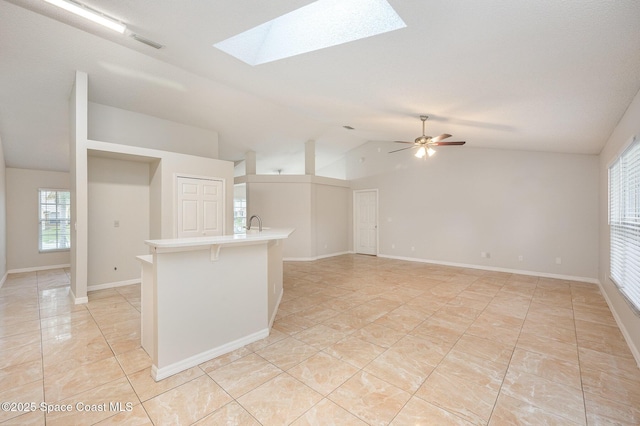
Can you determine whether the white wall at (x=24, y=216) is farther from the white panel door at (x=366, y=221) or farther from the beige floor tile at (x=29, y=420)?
the white panel door at (x=366, y=221)

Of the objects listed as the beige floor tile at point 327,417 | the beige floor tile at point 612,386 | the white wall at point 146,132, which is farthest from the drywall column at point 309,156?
the beige floor tile at point 612,386

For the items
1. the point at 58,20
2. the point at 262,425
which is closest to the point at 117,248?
the point at 58,20

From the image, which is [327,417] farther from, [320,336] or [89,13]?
[89,13]

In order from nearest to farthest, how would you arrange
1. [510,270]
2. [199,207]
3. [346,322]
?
[346,322], [199,207], [510,270]

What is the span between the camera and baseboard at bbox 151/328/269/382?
214cm

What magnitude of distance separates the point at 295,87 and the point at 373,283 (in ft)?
11.8

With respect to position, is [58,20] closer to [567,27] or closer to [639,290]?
[567,27]

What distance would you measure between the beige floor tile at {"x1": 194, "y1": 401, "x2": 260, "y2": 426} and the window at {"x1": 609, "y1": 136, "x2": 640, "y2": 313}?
3.41m

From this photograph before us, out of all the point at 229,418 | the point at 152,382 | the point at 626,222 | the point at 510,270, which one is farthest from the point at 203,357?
the point at 510,270

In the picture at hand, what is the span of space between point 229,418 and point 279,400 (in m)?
0.34

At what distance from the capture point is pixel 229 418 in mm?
1713

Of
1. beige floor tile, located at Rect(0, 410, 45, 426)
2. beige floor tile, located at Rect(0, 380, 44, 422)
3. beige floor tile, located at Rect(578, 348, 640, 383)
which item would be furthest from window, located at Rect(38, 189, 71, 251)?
beige floor tile, located at Rect(578, 348, 640, 383)

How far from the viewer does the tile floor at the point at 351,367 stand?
1.78 metres

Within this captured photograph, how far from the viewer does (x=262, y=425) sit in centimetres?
166
